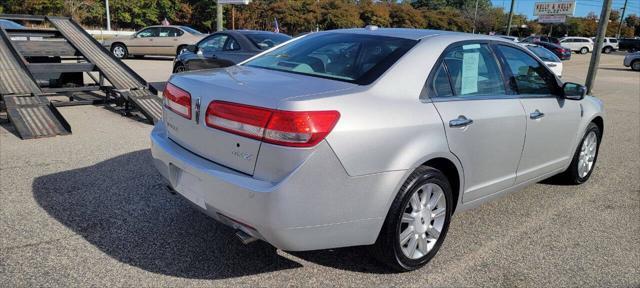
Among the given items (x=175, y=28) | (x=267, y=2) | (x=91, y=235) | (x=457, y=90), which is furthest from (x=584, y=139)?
(x=267, y=2)

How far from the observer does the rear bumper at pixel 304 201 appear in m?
2.52

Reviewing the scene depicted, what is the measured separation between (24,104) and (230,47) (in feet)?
12.8

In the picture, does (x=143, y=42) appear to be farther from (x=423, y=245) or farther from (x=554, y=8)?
(x=554, y=8)

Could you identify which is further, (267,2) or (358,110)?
(267,2)

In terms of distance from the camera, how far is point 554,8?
68.8m

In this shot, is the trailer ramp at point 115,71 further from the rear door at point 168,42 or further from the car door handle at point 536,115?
the rear door at point 168,42

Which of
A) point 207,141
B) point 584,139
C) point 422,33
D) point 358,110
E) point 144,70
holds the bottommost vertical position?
point 144,70

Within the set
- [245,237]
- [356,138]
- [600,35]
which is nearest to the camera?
[356,138]

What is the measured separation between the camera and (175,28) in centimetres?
2009

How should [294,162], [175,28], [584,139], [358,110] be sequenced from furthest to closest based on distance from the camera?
[175,28]
[584,139]
[358,110]
[294,162]

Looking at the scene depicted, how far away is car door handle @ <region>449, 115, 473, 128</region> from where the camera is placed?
3.18 meters

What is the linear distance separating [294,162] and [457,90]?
1.47m

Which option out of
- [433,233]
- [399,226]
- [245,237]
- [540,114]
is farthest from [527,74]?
[245,237]

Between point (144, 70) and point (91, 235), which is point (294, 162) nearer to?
point (91, 235)
